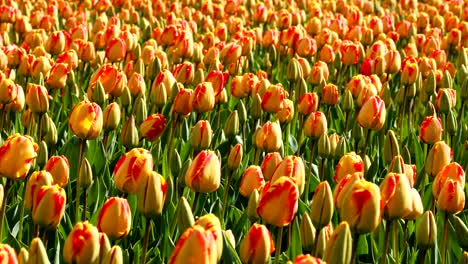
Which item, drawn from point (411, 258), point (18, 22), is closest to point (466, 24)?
point (18, 22)

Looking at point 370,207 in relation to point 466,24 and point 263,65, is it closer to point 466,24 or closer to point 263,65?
point 263,65

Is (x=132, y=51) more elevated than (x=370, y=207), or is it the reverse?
(x=370, y=207)

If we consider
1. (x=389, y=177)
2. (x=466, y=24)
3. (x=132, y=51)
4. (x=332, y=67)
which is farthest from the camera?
(x=466, y=24)

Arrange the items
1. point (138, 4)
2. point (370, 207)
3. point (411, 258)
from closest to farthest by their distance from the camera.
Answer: point (370, 207), point (411, 258), point (138, 4)

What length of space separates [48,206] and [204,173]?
50 centimetres

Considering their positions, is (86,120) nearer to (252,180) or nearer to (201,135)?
(201,135)

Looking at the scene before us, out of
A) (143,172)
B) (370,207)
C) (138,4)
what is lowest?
(138,4)

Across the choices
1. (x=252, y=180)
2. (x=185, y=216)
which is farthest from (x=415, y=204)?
(x=185, y=216)

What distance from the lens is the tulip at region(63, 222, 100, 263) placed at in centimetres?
188

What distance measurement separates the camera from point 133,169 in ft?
8.04

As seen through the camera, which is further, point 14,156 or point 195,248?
point 14,156

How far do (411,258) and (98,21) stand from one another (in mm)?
3836

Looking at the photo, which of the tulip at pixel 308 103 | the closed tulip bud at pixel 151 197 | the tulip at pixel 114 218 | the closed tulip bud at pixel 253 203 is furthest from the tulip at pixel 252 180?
the tulip at pixel 308 103

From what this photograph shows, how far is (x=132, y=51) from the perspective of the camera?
5.22 metres
